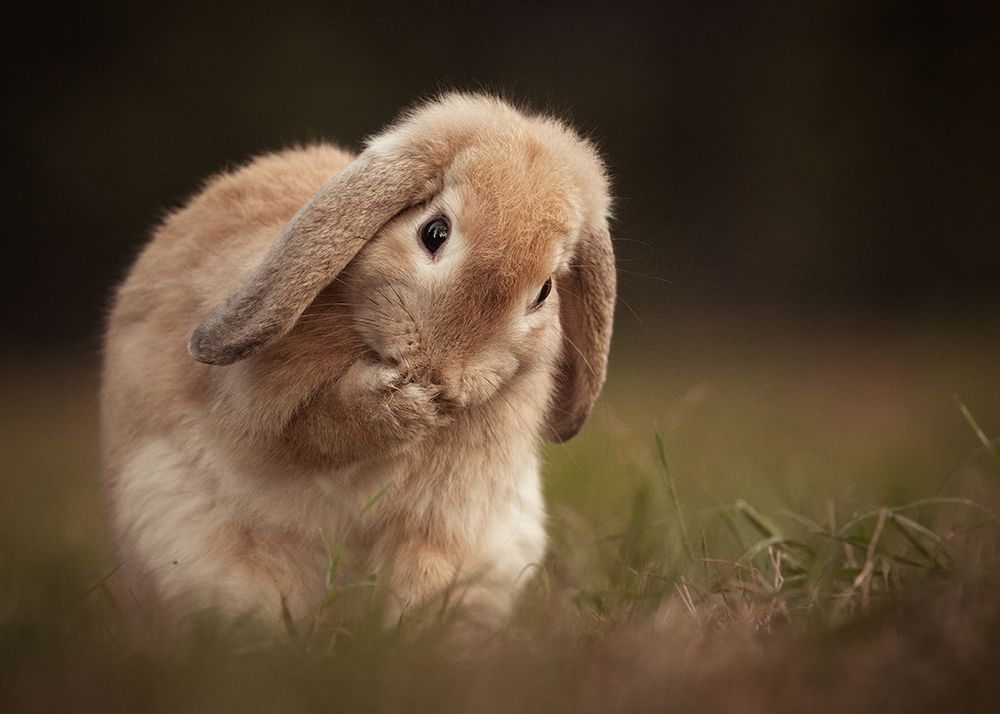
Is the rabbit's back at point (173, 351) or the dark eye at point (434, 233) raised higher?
the dark eye at point (434, 233)

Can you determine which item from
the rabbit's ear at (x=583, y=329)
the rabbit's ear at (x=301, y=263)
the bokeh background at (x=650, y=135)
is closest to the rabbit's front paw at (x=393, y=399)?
the rabbit's ear at (x=301, y=263)

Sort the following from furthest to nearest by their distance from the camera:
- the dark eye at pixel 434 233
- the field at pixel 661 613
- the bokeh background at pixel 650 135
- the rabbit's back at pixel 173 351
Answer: the bokeh background at pixel 650 135 < the rabbit's back at pixel 173 351 < the dark eye at pixel 434 233 < the field at pixel 661 613

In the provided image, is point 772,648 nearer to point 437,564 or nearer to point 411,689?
point 411,689

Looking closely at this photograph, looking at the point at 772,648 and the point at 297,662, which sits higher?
the point at 772,648

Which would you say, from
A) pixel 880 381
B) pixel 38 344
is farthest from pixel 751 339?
pixel 38 344

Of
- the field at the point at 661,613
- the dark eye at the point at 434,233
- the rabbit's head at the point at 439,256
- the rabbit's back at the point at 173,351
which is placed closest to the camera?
the field at the point at 661,613

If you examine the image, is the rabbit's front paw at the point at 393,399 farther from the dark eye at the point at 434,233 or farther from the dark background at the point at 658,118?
the dark background at the point at 658,118
